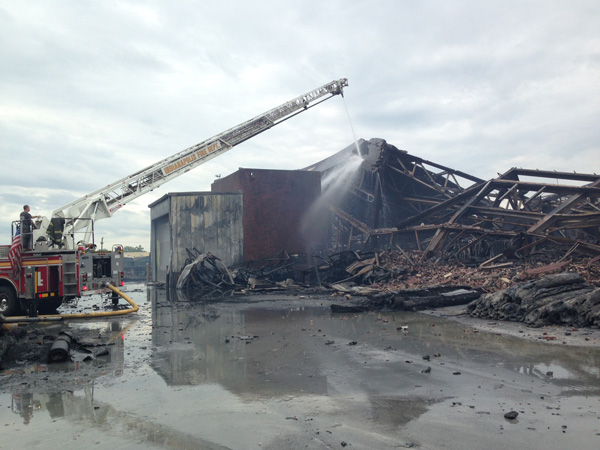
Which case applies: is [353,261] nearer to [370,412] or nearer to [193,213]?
[193,213]

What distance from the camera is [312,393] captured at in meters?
5.22

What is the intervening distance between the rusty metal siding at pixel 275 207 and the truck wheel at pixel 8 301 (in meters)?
13.9

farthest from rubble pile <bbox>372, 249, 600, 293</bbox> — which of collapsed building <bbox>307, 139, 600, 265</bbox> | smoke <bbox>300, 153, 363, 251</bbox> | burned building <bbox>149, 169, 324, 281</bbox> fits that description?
burned building <bbox>149, 169, 324, 281</bbox>

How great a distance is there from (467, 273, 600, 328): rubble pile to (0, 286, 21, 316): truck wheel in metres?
11.7

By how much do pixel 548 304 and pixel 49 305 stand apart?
42.5 ft

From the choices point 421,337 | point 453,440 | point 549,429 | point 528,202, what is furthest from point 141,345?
point 528,202

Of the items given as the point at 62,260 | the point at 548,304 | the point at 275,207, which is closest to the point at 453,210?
the point at 275,207

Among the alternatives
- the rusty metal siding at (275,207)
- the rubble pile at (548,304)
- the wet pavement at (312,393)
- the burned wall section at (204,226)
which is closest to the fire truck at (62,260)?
the wet pavement at (312,393)

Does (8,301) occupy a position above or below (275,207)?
below

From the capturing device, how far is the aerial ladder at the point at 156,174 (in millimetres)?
14578

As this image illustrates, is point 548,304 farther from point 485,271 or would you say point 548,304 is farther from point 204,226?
point 204,226

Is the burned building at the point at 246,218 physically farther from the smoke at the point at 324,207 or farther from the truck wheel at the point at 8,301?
the truck wheel at the point at 8,301

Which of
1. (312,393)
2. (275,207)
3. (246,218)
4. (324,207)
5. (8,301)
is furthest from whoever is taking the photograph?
(324,207)

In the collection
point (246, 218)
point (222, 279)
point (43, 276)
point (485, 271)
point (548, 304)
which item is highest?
point (246, 218)
